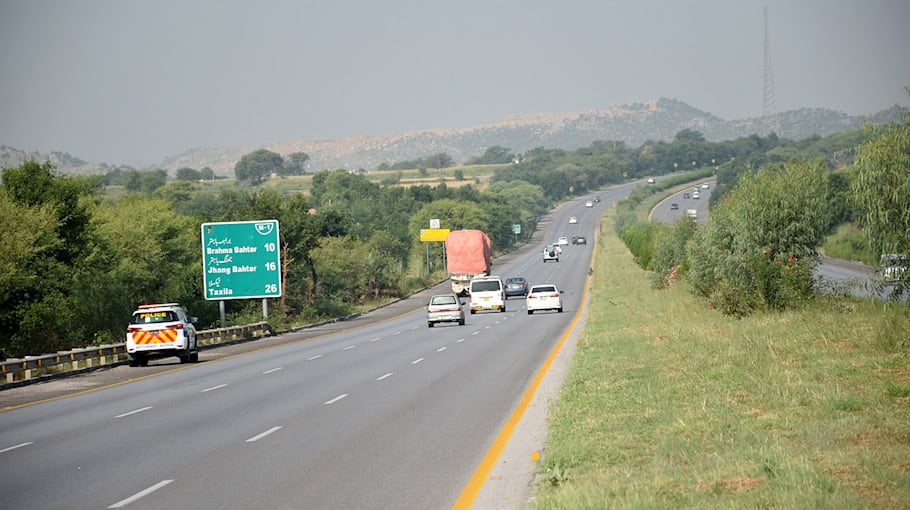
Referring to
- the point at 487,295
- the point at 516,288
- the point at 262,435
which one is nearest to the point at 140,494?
the point at 262,435

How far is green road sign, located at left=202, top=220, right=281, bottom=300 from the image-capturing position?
53906mm

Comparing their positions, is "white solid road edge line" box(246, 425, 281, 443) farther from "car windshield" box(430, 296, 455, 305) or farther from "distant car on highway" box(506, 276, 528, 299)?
"distant car on highway" box(506, 276, 528, 299)

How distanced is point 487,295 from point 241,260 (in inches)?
561

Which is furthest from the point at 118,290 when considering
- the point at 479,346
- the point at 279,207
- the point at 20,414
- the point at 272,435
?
the point at 272,435

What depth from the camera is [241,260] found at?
54125mm

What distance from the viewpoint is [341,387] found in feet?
80.8

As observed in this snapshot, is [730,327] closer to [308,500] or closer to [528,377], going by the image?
[528,377]

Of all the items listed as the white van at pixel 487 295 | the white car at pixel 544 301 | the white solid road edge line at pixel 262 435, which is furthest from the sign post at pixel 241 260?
the white solid road edge line at pixel 262 435

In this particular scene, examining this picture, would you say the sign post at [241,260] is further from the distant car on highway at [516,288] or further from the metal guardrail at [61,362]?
the distant car on highway at [516,288]

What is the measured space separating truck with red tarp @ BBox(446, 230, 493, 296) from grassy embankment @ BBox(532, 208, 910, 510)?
52.8m

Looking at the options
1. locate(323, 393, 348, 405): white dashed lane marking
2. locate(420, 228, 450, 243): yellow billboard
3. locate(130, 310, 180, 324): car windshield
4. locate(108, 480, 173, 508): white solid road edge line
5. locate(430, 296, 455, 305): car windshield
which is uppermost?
locate(420, 228, 450, 243): yellow billboard

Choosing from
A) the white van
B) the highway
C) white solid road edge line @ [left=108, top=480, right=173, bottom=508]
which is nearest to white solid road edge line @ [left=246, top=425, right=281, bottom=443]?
the highway

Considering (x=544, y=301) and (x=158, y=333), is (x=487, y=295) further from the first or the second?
(x=158, y=333)

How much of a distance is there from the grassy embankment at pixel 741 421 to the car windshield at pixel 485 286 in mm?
33757
